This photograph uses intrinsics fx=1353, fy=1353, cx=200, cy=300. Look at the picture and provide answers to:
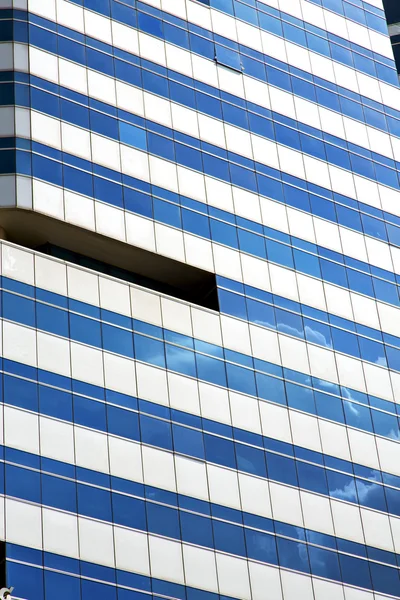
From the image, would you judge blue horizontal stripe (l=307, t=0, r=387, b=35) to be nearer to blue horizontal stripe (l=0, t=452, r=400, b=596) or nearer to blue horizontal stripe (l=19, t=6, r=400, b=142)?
blue horizontal stripe (l=19, t=6, r=400, b=142)

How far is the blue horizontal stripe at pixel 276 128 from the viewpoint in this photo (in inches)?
2703

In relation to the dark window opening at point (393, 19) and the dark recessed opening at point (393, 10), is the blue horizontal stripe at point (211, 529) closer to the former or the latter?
the dark window opening at point (393, 19)

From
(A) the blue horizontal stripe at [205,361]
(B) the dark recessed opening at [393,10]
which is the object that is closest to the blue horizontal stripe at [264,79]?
(A) the blue horizontal stripe at [205,361]

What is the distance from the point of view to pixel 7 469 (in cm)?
5519

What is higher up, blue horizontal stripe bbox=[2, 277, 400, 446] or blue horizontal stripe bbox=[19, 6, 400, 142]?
blue horizontal stripe bbox=[19, 6, 400, 142]

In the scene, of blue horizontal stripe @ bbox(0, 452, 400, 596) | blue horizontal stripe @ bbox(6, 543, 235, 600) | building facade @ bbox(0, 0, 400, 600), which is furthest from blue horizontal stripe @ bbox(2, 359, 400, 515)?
blue horizontal stripe @ bbox(6, 543, 235, 600)

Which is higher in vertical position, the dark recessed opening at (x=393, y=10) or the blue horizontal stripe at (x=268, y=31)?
the dark recessed opening at (x=393, y=10)

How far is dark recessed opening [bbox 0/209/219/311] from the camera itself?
6331cm

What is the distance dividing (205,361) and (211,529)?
28.0ft

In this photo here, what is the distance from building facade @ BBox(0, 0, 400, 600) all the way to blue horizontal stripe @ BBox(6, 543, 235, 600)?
0.09 m

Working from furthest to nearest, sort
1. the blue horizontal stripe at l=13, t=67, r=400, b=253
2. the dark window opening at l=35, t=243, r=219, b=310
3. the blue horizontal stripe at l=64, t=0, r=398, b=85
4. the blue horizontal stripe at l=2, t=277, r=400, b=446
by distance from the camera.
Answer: the blue horizontal stripe at l=64, t=0, r=398, b=85 < the blue horizontal stripe at l=13, t=67, r=400, b=253 < the dark window opening at l=35, t=243, r=219, b=310 < the blue horizontal stripe at l=2, t=277, r=400, b=446

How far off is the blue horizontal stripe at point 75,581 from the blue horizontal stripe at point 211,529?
86.5 inches

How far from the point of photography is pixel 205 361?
64.1m

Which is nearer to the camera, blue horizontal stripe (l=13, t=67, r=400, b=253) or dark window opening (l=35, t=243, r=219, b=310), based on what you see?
dark window opening (l=35, t=243, r=219, b=310)
